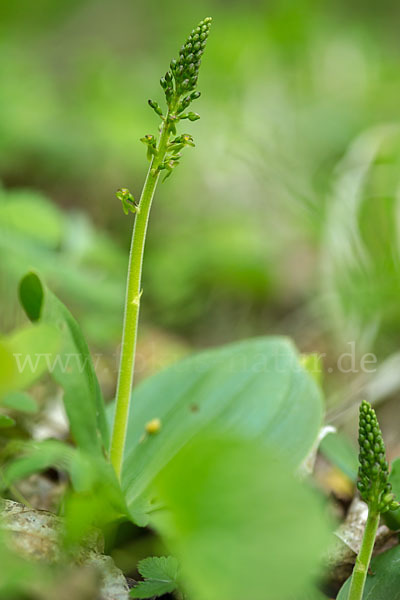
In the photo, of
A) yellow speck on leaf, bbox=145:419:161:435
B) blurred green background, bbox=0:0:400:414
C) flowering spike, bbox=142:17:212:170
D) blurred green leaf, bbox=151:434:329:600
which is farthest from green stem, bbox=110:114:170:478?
blurred green background, bbox=0:0:400:414

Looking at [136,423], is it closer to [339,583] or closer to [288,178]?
[339,583]

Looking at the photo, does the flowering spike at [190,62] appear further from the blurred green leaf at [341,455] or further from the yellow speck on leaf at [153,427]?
the blurred green leaf at [341,455]

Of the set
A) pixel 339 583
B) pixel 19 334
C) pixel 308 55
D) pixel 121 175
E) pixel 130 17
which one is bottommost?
pixel 339 583

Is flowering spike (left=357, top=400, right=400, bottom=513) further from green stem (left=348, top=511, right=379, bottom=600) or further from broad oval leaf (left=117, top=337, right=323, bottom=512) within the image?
broad oval leaf (left=117, top=337, right=323, bottom=512)

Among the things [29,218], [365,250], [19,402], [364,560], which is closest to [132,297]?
[19,402]

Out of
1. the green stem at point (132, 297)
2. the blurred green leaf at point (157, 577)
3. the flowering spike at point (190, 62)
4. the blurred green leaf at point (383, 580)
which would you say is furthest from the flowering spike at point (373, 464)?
the flowering spike at point (190, 62)

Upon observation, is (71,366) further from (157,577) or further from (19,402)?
(157,577)

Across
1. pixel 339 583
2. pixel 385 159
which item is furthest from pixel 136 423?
pixel 385 159
